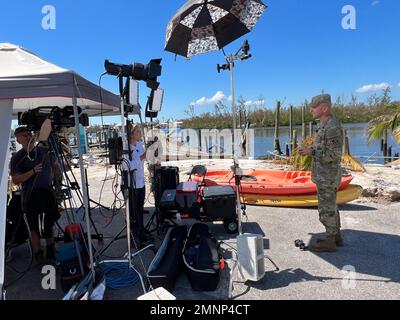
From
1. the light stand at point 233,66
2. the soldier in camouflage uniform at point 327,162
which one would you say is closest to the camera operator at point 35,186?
the light stand at point 233,66

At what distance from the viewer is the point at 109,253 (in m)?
3.94

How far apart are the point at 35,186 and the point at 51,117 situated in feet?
2.97

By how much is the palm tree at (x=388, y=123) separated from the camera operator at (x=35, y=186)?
6765 millimetres

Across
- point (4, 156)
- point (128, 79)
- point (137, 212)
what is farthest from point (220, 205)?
point (4, 156)

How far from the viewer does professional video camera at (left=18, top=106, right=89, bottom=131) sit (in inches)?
122

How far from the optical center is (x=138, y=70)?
3148 millimetres

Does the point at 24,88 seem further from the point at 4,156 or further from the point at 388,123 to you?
the point at 388,123

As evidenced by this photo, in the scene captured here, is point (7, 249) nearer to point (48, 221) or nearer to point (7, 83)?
point (48, 221)

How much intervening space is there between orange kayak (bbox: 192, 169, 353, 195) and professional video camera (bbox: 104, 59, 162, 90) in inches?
109

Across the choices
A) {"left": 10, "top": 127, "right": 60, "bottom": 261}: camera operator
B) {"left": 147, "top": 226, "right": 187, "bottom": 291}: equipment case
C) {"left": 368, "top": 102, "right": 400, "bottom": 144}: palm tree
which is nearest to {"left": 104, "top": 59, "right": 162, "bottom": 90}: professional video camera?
{"left": 10, "top": 127, "right": 60, "bottom": 261}: camera operator

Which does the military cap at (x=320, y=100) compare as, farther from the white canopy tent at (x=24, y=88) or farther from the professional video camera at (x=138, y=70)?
the white canopy tent at (x=24, y=88)

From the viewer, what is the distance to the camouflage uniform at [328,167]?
339cm

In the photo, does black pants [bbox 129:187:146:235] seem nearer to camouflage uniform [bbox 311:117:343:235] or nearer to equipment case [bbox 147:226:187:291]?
equipment case [bbox 147:226:187:291]

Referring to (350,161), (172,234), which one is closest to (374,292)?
(172,234)
